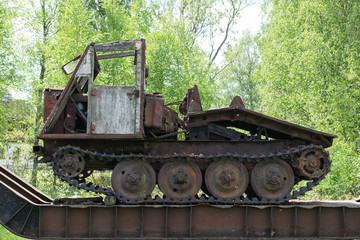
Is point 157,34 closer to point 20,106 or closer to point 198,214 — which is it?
point 20,106

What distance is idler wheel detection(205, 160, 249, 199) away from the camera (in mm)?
A: 9117

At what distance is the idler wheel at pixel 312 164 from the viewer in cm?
917

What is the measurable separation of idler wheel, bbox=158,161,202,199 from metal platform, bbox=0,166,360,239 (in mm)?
603

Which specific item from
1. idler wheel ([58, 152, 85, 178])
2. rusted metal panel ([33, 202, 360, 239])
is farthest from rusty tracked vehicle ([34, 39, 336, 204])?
rusted metal panel ([33, 202, 360, 239])

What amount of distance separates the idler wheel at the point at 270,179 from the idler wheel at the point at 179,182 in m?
1.37

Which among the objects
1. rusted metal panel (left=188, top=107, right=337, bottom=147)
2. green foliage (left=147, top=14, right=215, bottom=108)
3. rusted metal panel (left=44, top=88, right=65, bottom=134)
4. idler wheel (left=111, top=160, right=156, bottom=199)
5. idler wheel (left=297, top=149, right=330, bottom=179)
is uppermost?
green foliage (left=147, top=14, right=215, bottom=108)

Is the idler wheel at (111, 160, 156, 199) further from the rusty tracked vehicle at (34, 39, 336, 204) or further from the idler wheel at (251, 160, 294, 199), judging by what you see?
the idler wheel at (251, 160, 294, 199)

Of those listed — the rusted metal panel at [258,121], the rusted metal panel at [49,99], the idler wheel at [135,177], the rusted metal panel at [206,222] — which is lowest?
the rusted metal panel at [206,222]

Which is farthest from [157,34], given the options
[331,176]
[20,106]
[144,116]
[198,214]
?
[198,214]

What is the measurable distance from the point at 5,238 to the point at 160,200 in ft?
12.9

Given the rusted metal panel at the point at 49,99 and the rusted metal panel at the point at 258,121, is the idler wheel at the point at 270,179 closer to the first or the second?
the rusted metal panel at the point at 258,121

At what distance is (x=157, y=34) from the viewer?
2428 centimetres

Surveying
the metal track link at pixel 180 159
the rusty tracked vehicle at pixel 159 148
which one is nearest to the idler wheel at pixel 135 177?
the rusty tracked vehicle at pixel 159 148

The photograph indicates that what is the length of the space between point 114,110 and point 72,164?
154 cm
